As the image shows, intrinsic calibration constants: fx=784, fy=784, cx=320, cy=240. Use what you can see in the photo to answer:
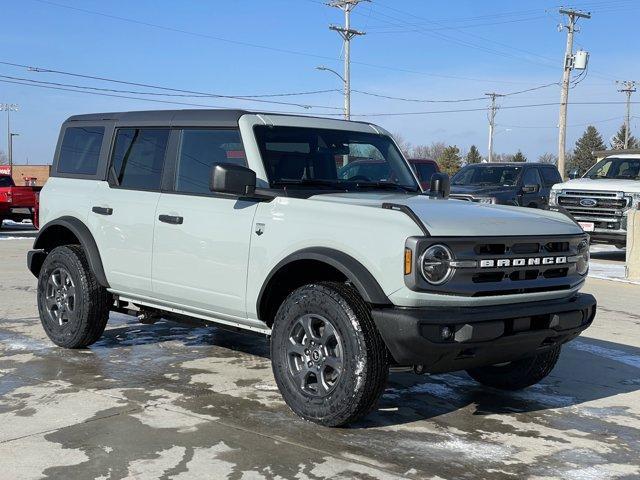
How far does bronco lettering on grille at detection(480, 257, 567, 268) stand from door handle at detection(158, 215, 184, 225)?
2.25 meters

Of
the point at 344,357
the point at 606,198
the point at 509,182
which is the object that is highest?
the point at 509,182

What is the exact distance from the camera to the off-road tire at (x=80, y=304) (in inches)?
250

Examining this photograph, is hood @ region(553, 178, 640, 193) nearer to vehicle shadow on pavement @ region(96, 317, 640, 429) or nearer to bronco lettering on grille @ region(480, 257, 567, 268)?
vehicle shadow on pavement @ region(96, 317, 640, 429)

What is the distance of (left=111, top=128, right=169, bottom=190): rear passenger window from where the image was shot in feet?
19.7

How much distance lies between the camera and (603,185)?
15562 millimetres

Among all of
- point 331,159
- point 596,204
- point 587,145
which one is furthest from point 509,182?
point 587,145

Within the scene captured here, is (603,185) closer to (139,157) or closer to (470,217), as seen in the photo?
(139,157)

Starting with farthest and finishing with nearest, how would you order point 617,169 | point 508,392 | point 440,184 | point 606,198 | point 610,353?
point 617,169
point 606,198
point 610,353
point 440,184
point 508,392

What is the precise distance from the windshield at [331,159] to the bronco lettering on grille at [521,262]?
4.64 feet

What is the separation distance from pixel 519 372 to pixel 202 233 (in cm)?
246

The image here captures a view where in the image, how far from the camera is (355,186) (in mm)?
5586

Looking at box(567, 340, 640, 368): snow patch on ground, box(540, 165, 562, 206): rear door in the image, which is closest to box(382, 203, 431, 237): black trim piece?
box(567, 340, 640, 368): snow patch on ground

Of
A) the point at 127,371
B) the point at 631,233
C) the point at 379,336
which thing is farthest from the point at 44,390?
the point at 631,233

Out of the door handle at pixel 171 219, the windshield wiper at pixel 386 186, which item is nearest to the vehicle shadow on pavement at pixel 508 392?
the windshield wiper at pixel 386 186
